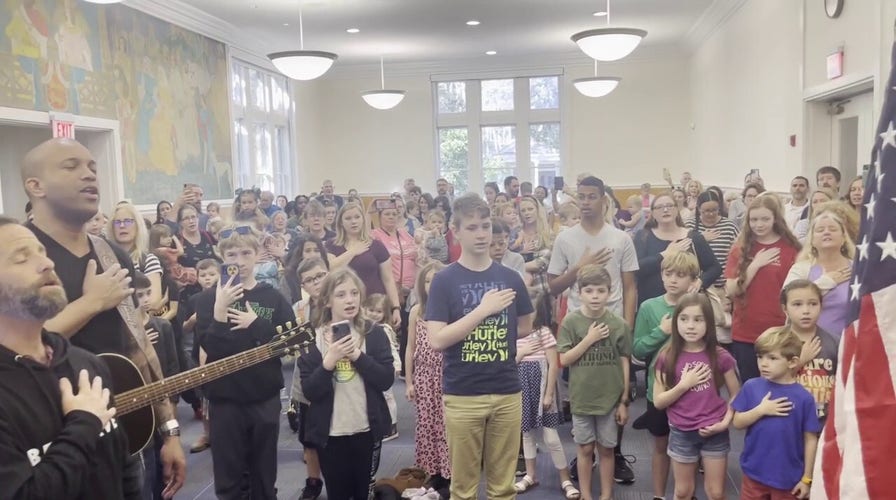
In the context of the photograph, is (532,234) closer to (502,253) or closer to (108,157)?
(502,253)

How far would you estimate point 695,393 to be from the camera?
3207mm

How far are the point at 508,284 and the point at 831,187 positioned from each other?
422 cm

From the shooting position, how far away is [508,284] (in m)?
3.05

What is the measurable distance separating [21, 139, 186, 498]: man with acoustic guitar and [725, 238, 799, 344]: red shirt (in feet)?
10.4

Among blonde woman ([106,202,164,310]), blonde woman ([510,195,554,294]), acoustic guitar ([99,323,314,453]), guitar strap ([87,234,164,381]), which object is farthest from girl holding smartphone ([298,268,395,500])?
blonde woman ([510,195,554,294])

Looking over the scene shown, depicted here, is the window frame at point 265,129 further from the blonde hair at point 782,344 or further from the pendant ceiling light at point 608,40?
the blonde hair at point 782,344

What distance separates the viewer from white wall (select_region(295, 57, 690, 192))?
629 inches

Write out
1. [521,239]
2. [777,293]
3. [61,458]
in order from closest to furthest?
[61,458] < [777,293] < [521,239]

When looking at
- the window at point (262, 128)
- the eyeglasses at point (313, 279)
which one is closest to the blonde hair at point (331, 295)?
the eyeglasses at point (313, 279)

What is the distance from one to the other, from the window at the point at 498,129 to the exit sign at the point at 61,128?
10.4 meters

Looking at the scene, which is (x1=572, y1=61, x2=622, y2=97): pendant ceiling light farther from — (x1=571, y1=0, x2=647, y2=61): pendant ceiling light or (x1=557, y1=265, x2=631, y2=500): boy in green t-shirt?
(x1=557, y1=265, x2=631, y2=500): boy in green t-shirt

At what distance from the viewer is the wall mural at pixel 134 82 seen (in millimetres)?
7227

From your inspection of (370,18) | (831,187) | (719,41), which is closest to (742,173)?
(719,41)

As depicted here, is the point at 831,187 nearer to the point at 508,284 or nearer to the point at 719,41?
the point at 508,284
